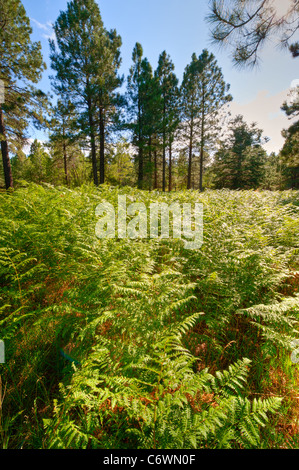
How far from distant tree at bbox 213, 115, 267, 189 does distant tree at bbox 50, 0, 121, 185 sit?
14710 millimetres

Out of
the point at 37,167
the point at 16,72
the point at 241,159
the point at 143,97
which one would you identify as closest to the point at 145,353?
the point at 16,72

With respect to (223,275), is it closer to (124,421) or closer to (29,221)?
(124,421)

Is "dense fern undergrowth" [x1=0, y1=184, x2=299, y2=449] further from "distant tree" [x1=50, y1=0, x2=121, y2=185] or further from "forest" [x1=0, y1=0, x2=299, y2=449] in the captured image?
"distant tree" [x1=50, y1=0, x2=121, y2=185]

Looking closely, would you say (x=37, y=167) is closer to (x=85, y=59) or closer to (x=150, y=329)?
(x=85, y=59)

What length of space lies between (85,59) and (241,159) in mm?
18108

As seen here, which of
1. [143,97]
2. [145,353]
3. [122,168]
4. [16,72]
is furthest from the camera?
[122,168]

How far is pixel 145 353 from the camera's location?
5.13ft

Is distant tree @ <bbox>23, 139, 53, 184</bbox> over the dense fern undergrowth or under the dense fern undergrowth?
over

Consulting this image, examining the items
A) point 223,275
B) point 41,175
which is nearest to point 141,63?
point 41,175

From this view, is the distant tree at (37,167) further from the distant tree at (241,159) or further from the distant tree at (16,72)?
the distant tree at (241,159)

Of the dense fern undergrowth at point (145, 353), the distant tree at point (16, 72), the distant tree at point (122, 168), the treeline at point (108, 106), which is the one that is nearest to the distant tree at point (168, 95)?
the treeline at point (108, 106)

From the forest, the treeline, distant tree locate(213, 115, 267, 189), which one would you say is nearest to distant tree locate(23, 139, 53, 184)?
the treeline

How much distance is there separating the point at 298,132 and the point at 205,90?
11050 millimetres

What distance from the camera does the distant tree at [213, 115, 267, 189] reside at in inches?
889
